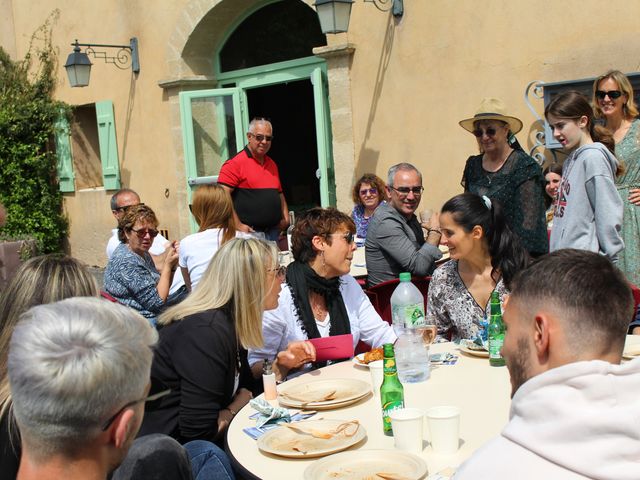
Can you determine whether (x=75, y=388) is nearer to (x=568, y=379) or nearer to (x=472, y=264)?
(x=568, y=379)

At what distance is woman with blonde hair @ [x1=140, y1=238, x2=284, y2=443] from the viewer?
9.14ft

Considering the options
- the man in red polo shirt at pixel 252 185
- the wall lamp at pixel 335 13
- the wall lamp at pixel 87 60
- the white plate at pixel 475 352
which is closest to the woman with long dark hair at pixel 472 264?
the white plate at pixel 475 352

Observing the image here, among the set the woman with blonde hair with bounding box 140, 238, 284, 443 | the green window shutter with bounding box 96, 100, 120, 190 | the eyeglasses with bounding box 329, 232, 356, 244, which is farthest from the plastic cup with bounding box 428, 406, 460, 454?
the green window shutter with bounding box 96, 100, 120, 190

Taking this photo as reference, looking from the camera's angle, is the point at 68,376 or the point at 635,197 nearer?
the point at 68,376

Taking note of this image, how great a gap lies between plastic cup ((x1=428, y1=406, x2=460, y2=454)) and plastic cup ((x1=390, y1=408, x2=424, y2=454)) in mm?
34

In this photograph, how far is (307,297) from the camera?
11.7ft

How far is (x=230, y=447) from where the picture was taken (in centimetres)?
233

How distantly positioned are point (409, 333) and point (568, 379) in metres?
1.64

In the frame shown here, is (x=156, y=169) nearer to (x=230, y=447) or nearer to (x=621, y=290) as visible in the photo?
(x=230, y=447)

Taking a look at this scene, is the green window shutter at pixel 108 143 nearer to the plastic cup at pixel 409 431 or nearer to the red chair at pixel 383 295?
the red chair at pixel 383 295

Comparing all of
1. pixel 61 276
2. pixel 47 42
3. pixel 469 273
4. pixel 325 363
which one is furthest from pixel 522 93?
pixel 47 42

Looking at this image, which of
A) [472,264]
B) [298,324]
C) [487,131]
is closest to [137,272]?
[298,324]

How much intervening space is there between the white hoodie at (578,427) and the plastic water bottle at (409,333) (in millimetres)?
1428

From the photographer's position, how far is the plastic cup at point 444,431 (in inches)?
83.9
